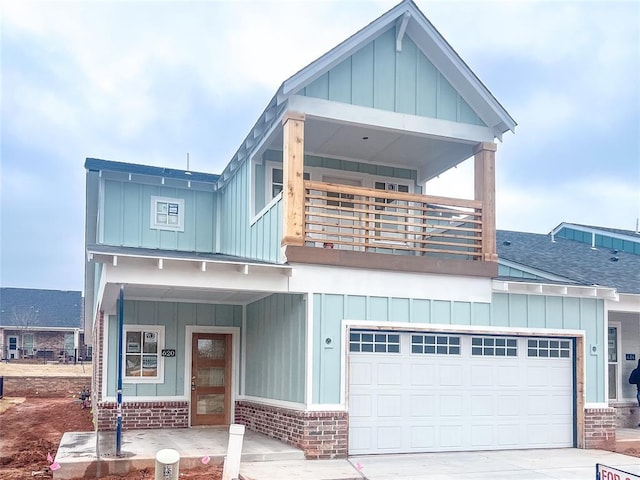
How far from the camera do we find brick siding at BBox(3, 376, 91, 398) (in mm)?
25281

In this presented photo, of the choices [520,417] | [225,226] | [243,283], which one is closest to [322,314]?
[243,283]

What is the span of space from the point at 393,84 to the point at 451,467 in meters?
6.60

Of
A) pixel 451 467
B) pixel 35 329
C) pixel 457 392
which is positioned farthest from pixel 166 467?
pixel 35 329

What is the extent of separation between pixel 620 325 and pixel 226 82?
13.0 metres

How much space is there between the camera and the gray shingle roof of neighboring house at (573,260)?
14.8 metres

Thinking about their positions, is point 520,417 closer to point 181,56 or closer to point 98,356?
point 98,356

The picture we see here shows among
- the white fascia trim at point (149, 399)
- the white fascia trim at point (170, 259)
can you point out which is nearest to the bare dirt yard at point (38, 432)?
the white fascia trim at point (149, 399)

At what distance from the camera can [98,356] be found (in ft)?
49.1

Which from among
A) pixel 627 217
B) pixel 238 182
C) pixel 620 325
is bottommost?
pixel 620 325

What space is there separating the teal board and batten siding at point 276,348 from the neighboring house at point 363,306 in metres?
0.05

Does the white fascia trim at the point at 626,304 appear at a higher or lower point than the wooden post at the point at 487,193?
lower

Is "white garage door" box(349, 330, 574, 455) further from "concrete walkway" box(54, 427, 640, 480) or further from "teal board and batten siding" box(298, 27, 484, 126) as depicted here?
Answer: "teal board and batten siding" box(298, 27, 484, 126)

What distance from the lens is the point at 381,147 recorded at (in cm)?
1392

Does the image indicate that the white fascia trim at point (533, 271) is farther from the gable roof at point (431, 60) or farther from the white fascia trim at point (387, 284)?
the gable roof at point (431, 60)
